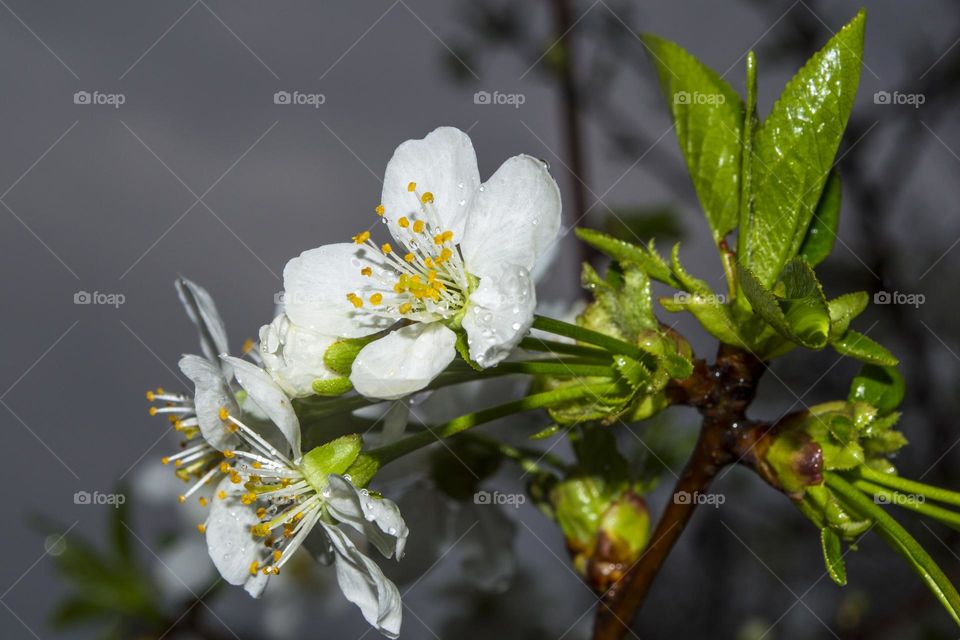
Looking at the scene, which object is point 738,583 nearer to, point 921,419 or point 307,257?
point 921,419

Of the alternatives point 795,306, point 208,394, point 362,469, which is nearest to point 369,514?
point 362,469

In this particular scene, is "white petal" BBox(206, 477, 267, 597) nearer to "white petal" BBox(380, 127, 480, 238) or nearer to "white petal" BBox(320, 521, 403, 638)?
"white petal" BBox(320, 521, 403, 638)

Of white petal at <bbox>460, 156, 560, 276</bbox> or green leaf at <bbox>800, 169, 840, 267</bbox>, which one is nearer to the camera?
white petal at <bbox>460, 156, 560, 276</bbox>

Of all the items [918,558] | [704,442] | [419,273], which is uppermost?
[419,273]

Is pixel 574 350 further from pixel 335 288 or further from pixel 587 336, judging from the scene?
pixel 335 288

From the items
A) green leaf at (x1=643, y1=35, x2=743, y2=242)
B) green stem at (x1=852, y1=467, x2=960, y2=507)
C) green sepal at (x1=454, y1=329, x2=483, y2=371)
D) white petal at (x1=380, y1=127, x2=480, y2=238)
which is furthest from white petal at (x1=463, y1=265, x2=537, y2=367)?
green stem at (x1=852, y1=467, x2=960, y2=507)

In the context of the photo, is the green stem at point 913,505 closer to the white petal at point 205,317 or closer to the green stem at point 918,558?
the green stem at point 918,558
